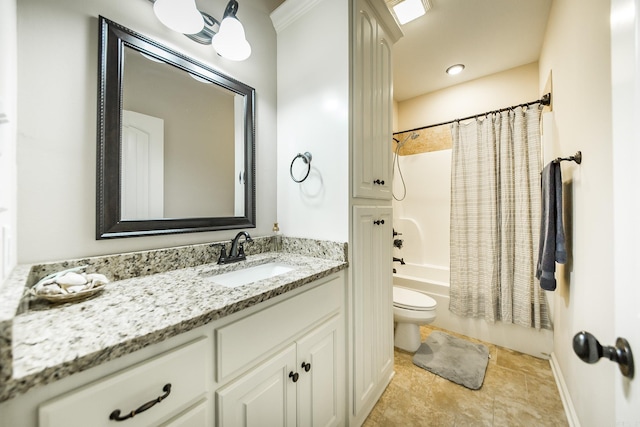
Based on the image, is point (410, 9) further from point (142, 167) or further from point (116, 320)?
point (116, 320)

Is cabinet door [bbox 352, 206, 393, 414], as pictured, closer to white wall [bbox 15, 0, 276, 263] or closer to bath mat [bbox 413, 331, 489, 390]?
bath mat [bbox 413, 331, 489, 390]

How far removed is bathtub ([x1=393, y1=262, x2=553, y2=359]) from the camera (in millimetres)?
1895

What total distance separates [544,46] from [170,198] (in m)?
3.00

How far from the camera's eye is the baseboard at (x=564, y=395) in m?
1.26

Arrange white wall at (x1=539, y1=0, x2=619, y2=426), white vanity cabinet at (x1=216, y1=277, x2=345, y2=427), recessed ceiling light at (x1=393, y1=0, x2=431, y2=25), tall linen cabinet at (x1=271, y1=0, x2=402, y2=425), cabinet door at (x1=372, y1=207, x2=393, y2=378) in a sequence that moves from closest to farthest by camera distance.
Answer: white vanity cabinet at (x1=216, y1=277, x2=345, y2=427), white wall at (x1=539, y1=0, x2=619, y2=426), tall linen cabinet at (x1=271, y1=0, x2=402, y2=425), cabinet door at (x1=372, y1=207, x2=393, y2=378), recessed ceiling light at (x1=393, y1=0, x2=431, y2=25)

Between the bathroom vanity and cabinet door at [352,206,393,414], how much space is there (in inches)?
6.4

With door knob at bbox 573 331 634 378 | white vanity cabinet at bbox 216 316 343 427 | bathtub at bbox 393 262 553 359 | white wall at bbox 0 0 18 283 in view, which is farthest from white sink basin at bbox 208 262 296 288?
bathtub at bbox 393 262 553 359

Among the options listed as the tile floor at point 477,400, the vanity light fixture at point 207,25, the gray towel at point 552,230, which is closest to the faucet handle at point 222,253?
the vanity light fixture at point 207,25

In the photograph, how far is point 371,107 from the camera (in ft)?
4.59

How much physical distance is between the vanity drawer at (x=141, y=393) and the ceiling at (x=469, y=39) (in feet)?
6.54

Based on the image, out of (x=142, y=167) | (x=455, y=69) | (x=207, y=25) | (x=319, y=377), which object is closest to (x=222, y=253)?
(x=142, y=167)

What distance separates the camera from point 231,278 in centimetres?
117

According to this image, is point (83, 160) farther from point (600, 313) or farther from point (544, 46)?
point (544, 46)

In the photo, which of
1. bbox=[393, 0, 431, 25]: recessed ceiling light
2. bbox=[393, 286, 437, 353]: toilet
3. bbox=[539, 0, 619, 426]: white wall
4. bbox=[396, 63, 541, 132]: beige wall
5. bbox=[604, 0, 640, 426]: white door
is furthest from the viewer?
bbox=[396, 63, 541, 132]: beige wall
